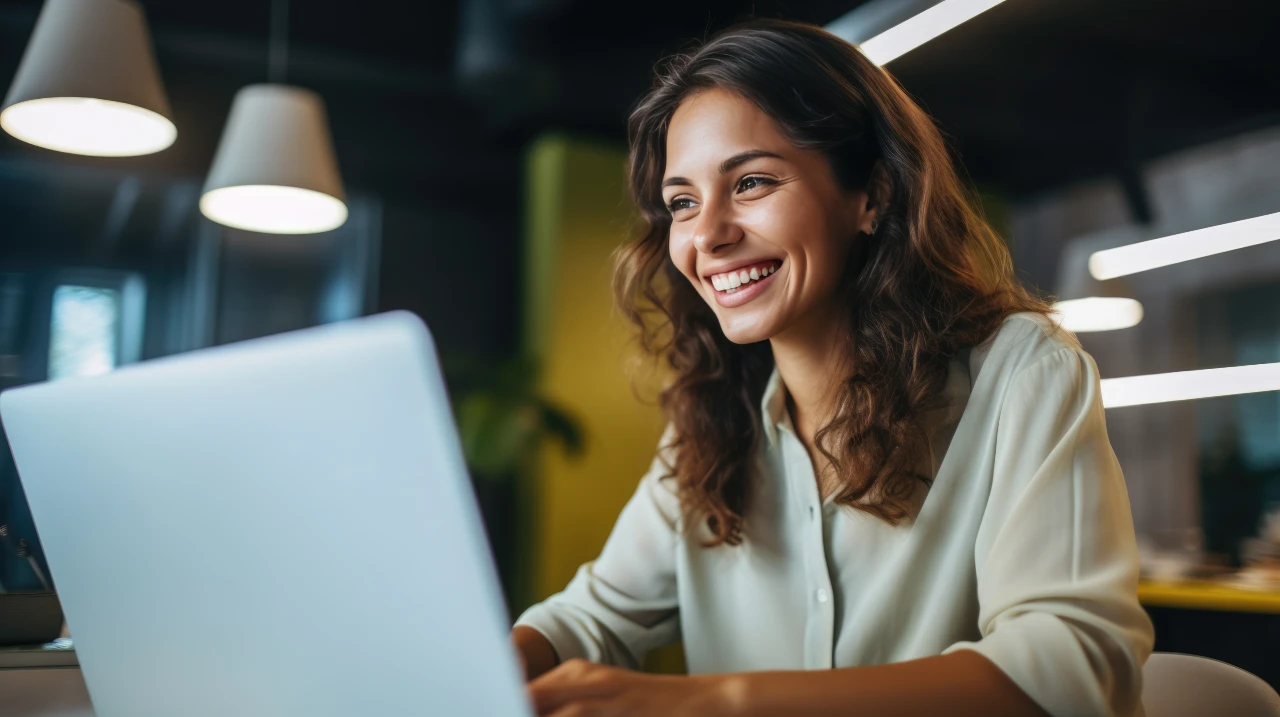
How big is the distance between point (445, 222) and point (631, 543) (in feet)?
15.9

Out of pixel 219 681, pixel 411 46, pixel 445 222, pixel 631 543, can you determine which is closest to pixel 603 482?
pixel 445 222

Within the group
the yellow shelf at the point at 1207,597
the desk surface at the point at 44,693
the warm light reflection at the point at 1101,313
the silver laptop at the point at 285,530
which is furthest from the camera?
the warm light reflection at the point at 1101,313

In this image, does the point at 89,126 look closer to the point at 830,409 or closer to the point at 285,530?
the point at 830,409

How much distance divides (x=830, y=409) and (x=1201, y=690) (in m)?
0.54

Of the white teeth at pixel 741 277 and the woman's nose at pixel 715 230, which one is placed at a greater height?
the woman's nose at pixel 715 230

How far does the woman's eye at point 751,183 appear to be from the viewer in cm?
130

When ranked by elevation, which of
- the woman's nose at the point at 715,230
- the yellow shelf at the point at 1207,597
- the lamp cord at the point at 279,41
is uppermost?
the lamp cord at the point at 279,41

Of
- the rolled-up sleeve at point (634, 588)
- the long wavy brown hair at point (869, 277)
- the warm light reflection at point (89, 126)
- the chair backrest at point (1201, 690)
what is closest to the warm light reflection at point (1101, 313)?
the long wavy brown hair at point (869, 277)

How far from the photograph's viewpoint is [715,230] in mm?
1303

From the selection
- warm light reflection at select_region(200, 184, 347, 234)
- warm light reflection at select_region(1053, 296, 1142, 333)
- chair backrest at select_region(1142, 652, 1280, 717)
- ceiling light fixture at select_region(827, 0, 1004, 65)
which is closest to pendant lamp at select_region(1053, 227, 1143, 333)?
warm light reflection at select_region(1053, 296, 1142, 333)

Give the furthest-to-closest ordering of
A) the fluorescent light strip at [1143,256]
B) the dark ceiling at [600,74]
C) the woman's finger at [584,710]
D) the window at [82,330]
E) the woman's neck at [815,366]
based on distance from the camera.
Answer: the window at [82,330] < the fluorescent light strip at [1143,256] < the dark ceiling at [600,74] < the woman's neck at [815,366] < the woman's finger at [584,710]

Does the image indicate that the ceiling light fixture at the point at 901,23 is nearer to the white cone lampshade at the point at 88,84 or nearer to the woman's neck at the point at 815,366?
the woman's neck at the point at 815,366

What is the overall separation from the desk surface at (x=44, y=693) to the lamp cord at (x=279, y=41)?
15.7 feet

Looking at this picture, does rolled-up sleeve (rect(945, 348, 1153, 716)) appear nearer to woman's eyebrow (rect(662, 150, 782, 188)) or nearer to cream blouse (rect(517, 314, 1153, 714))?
cream blouse (rect(517, 314, 1153, 714))
